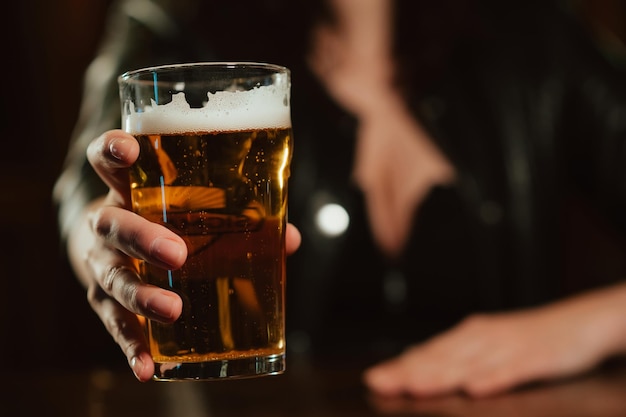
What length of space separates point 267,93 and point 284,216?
4.7 inches

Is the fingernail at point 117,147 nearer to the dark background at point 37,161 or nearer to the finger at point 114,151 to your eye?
the finger at point 114,151

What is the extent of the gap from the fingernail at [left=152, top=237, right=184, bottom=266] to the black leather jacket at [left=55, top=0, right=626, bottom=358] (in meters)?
0.99

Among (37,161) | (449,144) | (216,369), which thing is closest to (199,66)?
(216,369)

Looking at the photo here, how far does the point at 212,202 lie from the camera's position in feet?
2.24

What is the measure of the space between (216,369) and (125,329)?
0.44ft

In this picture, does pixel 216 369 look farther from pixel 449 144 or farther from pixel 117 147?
pixel 449 144

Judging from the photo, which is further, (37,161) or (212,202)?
(37,161)

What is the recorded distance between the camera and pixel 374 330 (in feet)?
5.57

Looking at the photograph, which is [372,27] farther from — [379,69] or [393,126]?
[393,126]

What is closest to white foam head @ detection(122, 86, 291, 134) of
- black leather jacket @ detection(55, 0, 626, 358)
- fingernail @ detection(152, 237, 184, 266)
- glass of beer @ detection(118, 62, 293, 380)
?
glass of beer @ detection(118, 62, 293, 380)

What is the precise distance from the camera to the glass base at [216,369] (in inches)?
27.4

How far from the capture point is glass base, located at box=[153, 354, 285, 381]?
0.70 metres

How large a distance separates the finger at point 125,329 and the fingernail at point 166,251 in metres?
0.12

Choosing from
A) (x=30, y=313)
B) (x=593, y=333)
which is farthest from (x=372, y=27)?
(x=30, y=313)
